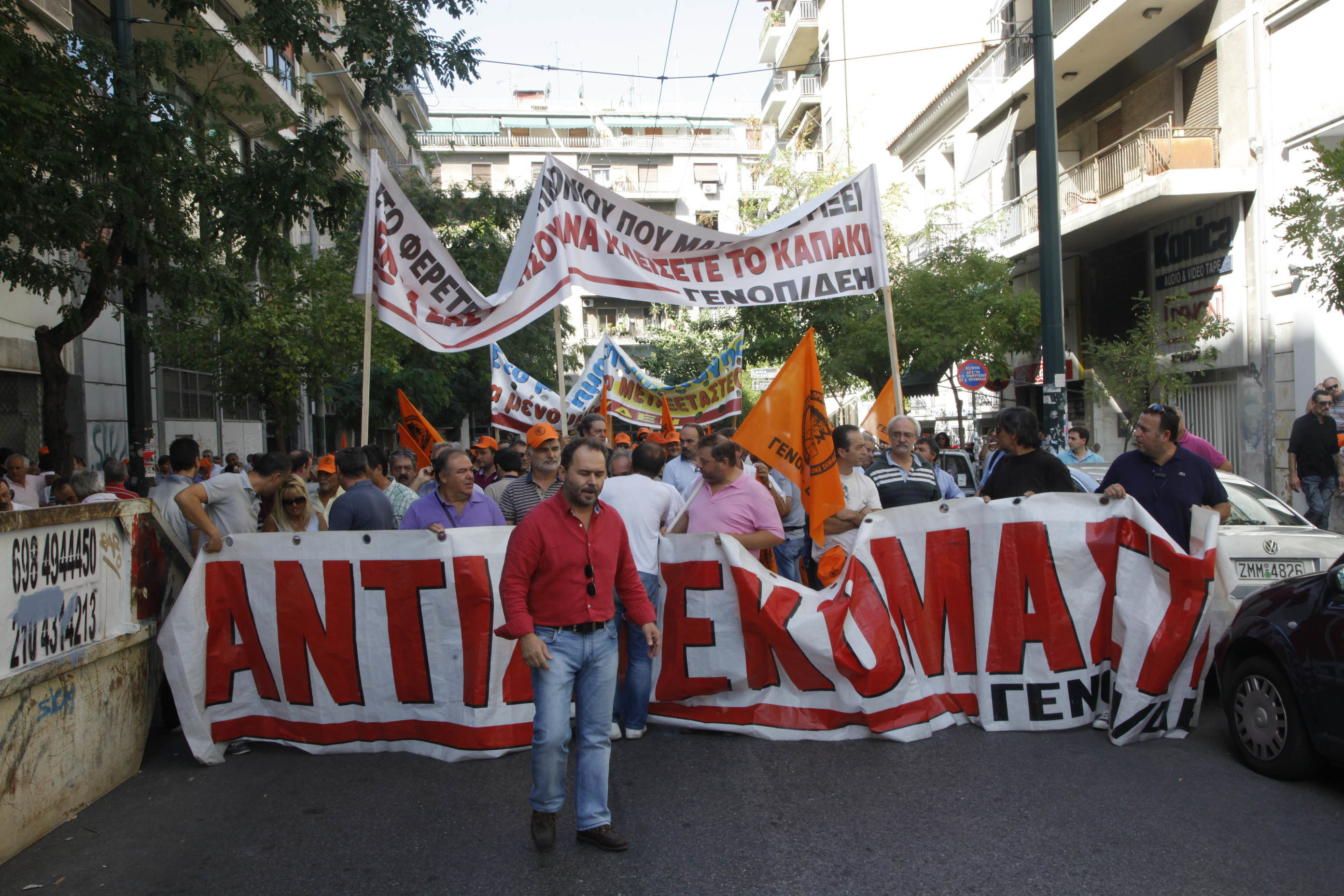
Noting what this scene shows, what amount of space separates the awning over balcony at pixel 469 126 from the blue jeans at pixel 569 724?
214 feet

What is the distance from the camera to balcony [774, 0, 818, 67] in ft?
146

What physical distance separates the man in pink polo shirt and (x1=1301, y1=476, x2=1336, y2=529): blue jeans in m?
7.65

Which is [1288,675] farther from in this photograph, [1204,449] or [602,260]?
[602,260]

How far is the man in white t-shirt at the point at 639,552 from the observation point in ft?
18.6

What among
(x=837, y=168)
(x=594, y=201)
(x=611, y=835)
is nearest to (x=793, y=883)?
(x=611, y=835)

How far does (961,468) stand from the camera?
12438 millimetres

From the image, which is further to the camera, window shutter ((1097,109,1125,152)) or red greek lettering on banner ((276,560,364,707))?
window shutter ((1097,109,1125,152))

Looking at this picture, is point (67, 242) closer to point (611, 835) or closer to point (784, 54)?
point (611, 835)

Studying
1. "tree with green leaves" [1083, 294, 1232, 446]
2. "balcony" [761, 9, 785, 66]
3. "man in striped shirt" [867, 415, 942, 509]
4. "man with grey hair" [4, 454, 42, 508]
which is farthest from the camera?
"balcony" [761, 9, 785, 66]

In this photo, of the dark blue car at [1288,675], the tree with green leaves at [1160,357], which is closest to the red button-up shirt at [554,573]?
the dark blue car at [1288,675]

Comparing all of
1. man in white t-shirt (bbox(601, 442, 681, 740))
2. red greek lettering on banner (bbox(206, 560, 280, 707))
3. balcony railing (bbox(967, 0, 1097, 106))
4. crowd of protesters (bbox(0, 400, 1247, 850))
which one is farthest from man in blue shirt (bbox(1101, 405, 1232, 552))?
balcony railing (bbox(967, 0, 1097, 106))

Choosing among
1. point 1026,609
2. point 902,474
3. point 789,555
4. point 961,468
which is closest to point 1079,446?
point 961,468

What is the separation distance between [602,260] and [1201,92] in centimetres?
1495

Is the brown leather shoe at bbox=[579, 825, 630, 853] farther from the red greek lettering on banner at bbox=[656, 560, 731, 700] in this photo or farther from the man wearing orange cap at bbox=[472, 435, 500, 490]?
Answer: the man wearing orange cap at bbox=[472, 435, 500, 490]
